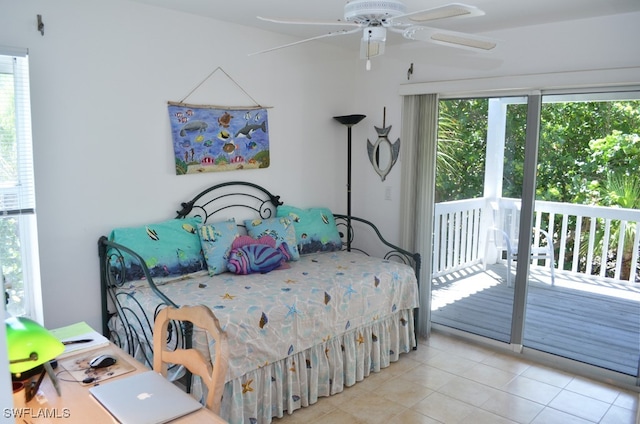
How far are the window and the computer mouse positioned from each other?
3.42 feet

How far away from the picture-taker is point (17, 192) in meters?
2.58

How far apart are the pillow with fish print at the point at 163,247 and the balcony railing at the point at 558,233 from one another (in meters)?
2.08

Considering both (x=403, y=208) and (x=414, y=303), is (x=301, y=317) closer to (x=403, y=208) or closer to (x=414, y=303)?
(x=414, y=303)

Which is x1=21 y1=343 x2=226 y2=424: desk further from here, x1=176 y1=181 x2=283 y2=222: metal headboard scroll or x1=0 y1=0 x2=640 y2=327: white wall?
x1=176 y1=181 x2=283 y2=222: metal headboard scroll

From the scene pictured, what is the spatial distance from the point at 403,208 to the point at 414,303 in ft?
2.87

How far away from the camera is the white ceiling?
2875mm

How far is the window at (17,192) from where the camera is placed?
98.6 inches

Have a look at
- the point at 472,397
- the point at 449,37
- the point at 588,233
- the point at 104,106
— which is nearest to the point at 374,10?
the point at 449,37

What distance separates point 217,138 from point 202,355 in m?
2.13

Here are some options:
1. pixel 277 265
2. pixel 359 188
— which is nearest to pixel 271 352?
pixel 277 265

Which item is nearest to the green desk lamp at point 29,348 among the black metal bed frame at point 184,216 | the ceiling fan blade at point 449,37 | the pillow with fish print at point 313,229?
the black metal bed frame at point 184,216

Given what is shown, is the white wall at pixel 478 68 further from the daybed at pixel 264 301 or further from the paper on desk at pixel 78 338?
the paper on desk at pixel 78 338

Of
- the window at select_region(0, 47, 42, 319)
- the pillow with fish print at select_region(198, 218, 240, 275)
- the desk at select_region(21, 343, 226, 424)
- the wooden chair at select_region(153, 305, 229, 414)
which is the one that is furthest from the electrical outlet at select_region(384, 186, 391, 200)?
the desk at select_region(21, 343, 226, 424)
